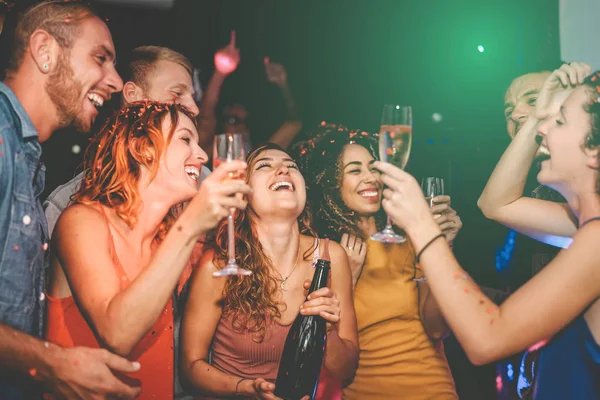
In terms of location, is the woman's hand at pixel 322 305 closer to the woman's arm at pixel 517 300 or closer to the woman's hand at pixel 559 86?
the woman's arm at pixel 517 300

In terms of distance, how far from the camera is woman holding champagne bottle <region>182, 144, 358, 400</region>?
2.19 meters

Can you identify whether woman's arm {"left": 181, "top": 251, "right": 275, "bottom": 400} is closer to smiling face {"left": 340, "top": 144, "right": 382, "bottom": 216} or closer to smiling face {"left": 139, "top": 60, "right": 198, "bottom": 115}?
smiling face {"left": 340, "top": 144, "right": 382, "bottom": 216}

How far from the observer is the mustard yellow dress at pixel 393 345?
2.41 meters

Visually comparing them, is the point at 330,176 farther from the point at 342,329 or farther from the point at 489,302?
the point at 489,302

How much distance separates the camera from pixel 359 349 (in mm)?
2418

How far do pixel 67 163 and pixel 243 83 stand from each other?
143 cm

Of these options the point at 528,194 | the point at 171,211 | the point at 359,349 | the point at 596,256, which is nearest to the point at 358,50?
the point at 528,194

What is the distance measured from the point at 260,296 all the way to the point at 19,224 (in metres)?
1.06

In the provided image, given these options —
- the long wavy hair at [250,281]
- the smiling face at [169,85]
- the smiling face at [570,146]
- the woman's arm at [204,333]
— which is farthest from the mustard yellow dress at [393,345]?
the smiling face at [169,85]

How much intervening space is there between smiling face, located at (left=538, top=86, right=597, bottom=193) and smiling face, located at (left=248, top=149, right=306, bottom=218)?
3.63 feet

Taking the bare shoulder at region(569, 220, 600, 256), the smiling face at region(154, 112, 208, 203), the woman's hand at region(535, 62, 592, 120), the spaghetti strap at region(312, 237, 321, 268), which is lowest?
the spaghetti strap at region(312, 237, 321, 268)

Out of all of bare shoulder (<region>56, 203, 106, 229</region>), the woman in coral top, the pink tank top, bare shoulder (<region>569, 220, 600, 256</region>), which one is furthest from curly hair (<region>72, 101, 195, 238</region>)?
bare shoulder (<region>569, 220, 600, 256</region>)

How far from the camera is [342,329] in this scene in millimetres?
2285

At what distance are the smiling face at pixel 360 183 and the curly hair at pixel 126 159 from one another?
3.27 feet
